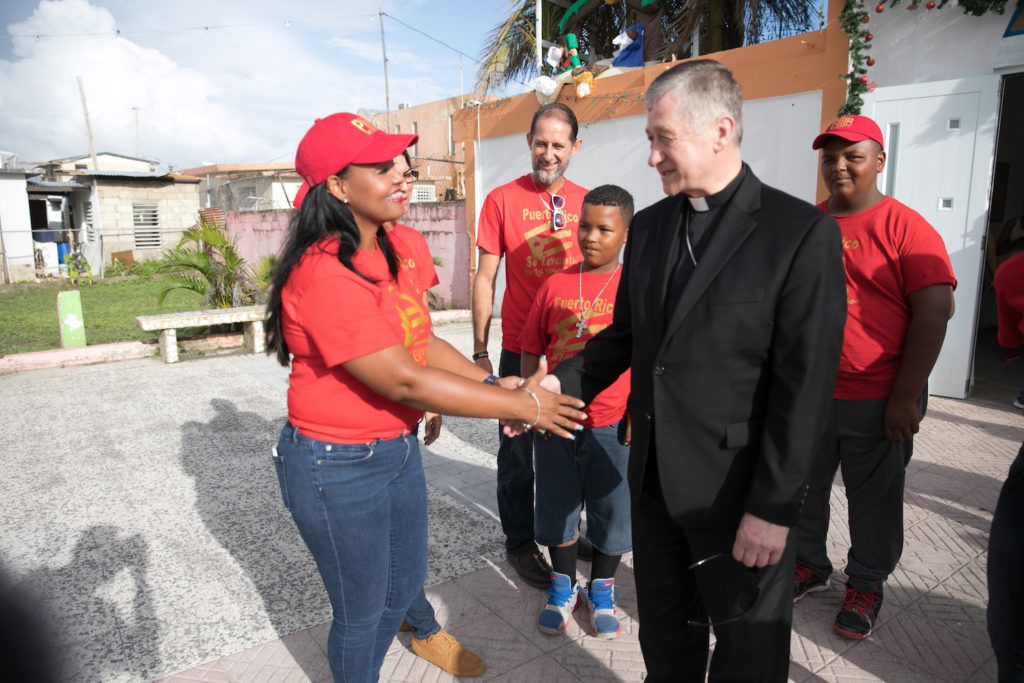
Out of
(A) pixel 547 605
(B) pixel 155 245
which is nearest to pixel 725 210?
(A) pixel 547 605

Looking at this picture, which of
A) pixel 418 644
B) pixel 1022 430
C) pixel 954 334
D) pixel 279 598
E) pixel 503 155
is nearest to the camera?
pixel 418 644

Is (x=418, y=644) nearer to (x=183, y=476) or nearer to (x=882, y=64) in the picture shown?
(x=183, y=476)

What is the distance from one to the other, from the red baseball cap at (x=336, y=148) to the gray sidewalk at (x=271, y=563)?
4.31 ft

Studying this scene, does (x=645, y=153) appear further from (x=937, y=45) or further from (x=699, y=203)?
(x=699, y=203)

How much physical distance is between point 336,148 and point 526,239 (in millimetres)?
1524

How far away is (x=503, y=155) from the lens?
35.1 feet

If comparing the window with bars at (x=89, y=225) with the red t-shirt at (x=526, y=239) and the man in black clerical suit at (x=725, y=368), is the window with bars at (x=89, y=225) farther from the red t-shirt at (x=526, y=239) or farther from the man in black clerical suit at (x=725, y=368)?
the man in black clerical suit at (x=725, y=368)

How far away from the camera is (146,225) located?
26891 mm

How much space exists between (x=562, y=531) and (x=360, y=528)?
3.79 ft

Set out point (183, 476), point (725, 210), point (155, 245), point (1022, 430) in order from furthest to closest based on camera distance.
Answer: point (155, 245), point (1022, 430), point (183, 476), point (725, 210)

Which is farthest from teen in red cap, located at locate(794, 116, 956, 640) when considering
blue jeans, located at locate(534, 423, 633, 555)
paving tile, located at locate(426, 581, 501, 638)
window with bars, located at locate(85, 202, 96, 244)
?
window with bars, located at locate(85, 202, 96, 244)

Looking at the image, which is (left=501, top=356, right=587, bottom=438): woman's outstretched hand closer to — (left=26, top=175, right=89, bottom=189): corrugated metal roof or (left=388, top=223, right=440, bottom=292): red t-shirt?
(left=388, top=223, right=440, bottom=292): red t-shirt

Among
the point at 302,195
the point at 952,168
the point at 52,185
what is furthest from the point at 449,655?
the point at 52,185

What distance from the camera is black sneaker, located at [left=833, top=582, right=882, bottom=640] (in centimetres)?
282
